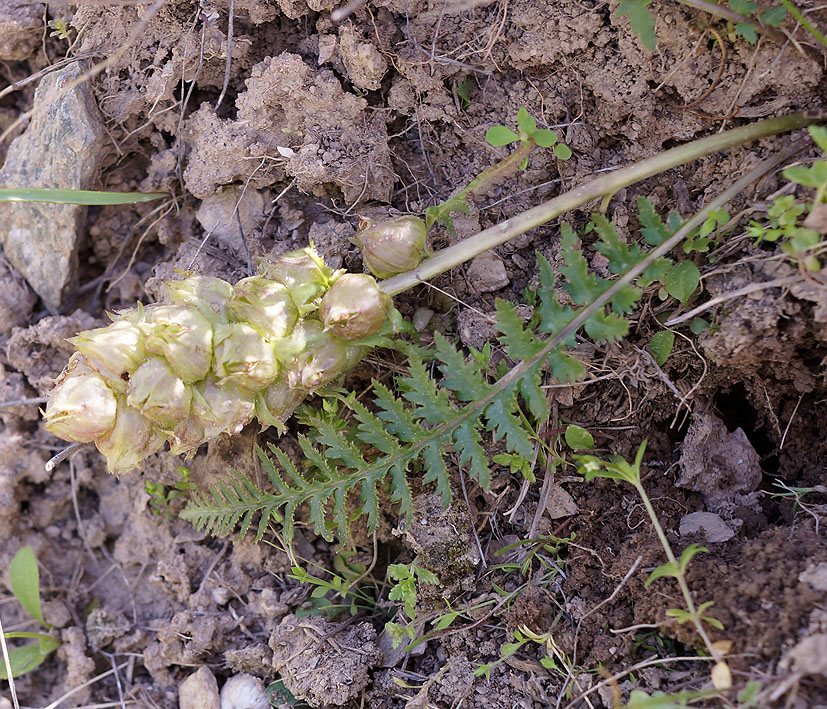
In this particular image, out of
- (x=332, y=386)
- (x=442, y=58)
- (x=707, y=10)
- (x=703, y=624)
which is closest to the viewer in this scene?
(x=703, y=624)

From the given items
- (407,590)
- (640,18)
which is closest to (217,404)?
(407,590)

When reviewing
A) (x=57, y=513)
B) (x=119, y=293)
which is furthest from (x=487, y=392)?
(x=57, y=513)

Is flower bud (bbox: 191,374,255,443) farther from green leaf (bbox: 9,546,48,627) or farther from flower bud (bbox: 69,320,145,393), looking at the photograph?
green leaf (bbox: 9,546,48,627)

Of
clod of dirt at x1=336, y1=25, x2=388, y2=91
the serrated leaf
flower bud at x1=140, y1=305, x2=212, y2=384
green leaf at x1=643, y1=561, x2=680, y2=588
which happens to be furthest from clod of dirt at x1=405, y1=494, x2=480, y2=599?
clod of dirt at x1=336, y1=25, x2=388, y2=91

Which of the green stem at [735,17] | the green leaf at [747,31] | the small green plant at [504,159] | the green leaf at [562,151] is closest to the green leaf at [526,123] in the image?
the small green plant at [504,159]

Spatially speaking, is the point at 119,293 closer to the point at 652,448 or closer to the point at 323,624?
the point at 323,624

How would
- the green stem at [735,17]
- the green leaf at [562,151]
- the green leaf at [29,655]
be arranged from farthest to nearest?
the green leaf at [29,655]
the green leaf at [562,151]
the green stem at [735,17]

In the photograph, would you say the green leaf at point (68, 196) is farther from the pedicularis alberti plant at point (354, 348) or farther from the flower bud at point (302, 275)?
the flower bud at point (302, 275)
